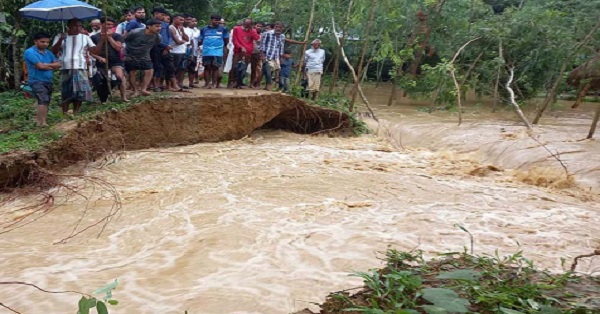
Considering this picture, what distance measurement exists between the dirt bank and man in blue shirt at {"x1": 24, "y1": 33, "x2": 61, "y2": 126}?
475 millimetres

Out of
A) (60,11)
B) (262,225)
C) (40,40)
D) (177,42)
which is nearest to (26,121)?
(40,40)

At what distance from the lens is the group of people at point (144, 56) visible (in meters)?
6.67

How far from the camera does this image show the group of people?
667 cm

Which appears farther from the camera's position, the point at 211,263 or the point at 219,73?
the point at 219,73

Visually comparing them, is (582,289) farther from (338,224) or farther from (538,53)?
(538,53)

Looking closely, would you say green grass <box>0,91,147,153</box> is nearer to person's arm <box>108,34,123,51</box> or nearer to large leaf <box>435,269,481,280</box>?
person's arm <box>108,34,123,51</box>

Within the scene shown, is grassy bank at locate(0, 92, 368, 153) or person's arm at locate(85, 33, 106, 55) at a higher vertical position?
person's arm at locate(85, 33, 106, 55)

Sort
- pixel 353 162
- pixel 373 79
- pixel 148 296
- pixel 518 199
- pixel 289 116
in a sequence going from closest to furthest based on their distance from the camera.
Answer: pixel 148 296, pixel 518 199, pixel 353 162, pixel 289 116, pixel 373 79

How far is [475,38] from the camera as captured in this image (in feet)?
42.4

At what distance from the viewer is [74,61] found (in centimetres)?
668

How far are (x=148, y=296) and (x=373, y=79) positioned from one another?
58.8 feet

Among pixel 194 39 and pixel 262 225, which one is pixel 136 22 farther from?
pixel 262 225

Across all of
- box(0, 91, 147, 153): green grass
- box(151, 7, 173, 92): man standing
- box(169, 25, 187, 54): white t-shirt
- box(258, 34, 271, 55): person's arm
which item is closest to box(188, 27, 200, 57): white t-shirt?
box(169, 25, 187, 54): white t-shirt

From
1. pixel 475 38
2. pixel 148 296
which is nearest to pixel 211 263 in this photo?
pixel 148 296
